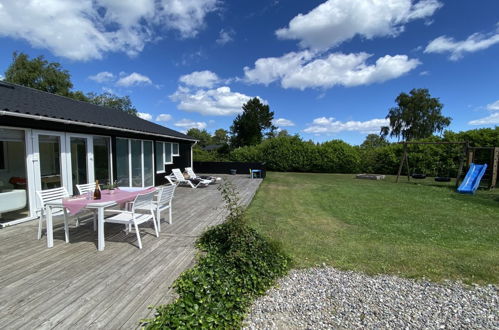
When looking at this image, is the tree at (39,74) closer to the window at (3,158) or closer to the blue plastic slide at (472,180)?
the window at (3,158)

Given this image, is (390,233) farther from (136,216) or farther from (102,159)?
(102,159)

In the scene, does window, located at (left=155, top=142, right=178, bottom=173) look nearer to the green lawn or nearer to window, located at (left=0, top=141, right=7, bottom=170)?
the green lawn

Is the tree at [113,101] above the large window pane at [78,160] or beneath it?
above

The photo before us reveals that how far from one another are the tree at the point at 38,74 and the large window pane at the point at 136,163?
24343mm

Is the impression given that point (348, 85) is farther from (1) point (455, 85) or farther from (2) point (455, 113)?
(2) point (455, 113)

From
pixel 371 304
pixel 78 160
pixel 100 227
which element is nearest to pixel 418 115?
pixel 371 304

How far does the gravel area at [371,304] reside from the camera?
199 centimetres

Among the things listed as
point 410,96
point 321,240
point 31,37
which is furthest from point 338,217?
point 410,96

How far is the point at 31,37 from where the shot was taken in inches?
660

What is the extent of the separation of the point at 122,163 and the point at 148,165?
5.25 feet

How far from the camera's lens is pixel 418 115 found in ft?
89.8

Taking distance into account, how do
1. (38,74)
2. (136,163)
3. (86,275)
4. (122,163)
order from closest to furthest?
(86,275) < (122,163) < (136,163) < (38,74)

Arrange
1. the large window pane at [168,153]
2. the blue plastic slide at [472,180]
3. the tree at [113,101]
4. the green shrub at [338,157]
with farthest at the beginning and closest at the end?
the tree at [113,101] → the green shrub at [338,157] → the large window pane at [168,153] → the blue plastic slide at [472,180]

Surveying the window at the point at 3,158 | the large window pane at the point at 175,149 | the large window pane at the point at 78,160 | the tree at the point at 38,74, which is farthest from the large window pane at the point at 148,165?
the tree at the point at 38,74
